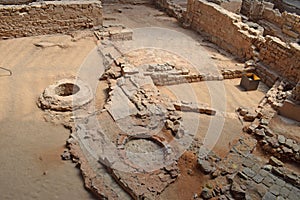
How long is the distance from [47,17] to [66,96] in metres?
4.30

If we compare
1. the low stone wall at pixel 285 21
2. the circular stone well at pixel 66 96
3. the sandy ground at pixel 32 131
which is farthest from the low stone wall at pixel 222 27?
the circular stone well at pixel 66 96

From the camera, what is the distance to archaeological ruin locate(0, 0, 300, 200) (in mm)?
5473

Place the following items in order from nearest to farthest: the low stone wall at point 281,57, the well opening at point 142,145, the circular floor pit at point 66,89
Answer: the well opening at point 142,145 → the circular floor pit at point 66,89 → the low stone wall at point 281,57

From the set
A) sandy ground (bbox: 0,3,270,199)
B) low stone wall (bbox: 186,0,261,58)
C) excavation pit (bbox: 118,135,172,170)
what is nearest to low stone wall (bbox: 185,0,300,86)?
low stone wall (bbox: 186,0,261,58)

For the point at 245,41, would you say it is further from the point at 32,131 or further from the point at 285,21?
the point at 32,131

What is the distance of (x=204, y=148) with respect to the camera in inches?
249

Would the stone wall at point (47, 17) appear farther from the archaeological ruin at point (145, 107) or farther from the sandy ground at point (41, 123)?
the sandy ground at point (41, 123)

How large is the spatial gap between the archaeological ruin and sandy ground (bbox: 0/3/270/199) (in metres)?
0.03

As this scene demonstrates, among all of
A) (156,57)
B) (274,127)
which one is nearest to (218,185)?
(274,127)

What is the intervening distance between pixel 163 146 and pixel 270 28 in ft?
31.3

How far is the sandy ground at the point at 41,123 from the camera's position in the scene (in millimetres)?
5430

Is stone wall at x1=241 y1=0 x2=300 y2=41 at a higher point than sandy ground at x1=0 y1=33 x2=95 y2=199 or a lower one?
higher

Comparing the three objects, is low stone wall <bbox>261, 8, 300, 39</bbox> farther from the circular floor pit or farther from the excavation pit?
the circular floor pit

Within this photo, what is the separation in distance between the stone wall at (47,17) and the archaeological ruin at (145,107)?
33mm
